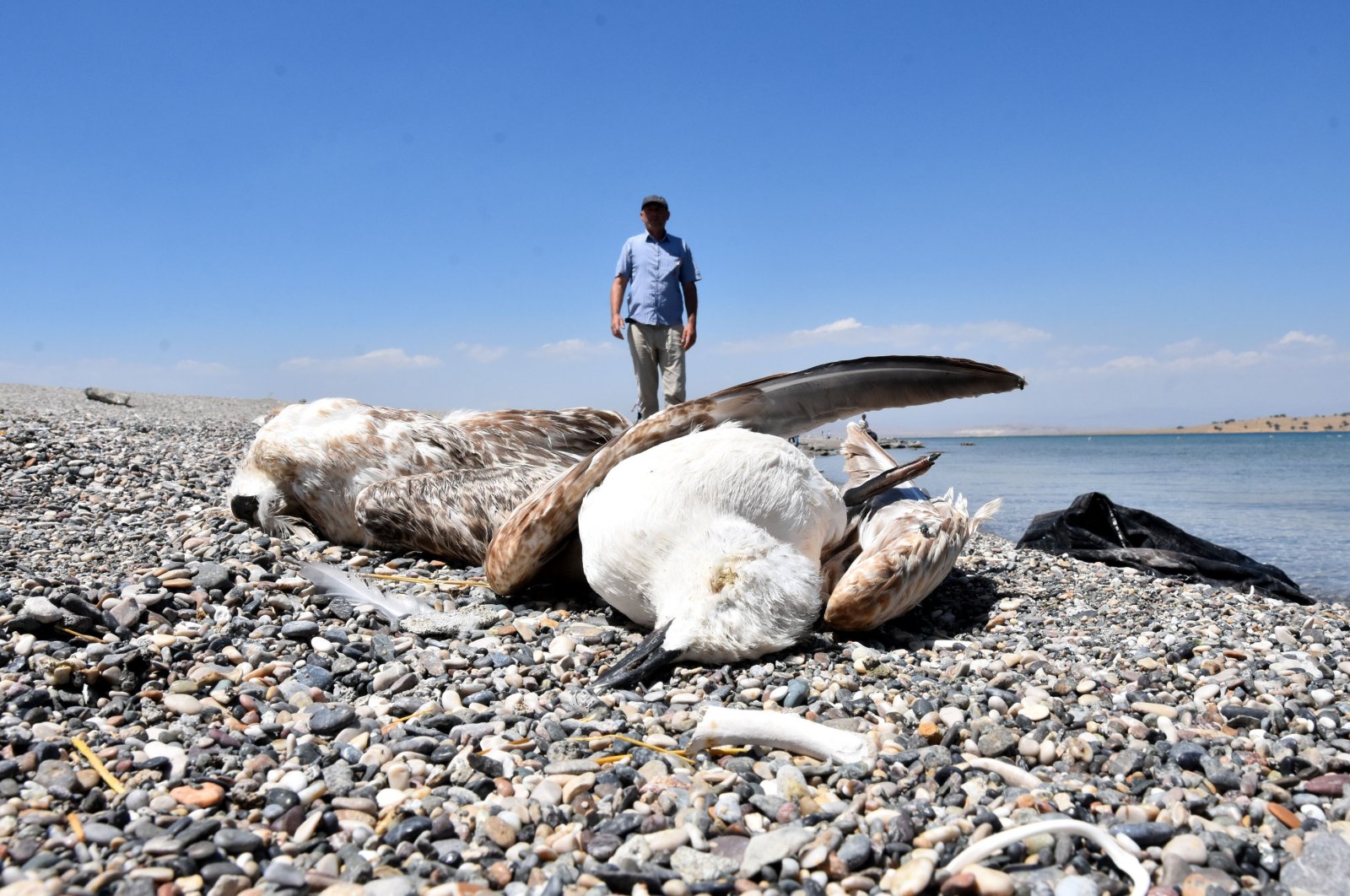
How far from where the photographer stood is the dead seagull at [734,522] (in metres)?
3.82

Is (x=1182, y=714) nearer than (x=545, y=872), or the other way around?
(x=545, y=872)

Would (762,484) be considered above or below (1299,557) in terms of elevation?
above

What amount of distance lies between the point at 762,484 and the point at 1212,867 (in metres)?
2.34

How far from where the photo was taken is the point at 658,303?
9680 millimetres

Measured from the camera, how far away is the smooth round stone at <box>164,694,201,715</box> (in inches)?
127

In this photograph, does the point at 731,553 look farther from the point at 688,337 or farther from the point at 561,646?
the point at 688,337

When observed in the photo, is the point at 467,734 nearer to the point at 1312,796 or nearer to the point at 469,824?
the point at 469,824

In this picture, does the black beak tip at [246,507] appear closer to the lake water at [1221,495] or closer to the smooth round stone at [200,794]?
the smooth round stone at [200,794]

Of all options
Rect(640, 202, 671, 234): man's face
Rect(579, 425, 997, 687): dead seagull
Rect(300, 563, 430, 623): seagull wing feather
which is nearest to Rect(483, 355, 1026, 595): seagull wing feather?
Rect(579, 425, 997, 687): dead seagull

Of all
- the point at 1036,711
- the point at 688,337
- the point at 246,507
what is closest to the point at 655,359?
the point at 688,337

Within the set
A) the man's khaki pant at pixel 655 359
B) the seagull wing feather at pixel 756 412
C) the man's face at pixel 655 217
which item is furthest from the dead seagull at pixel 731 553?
the man's face at pixel 655 217

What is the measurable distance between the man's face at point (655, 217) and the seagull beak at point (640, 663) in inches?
274

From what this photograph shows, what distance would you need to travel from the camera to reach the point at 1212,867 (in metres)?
2.31

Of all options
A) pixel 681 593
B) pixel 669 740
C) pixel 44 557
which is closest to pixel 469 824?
pixel 669 740
